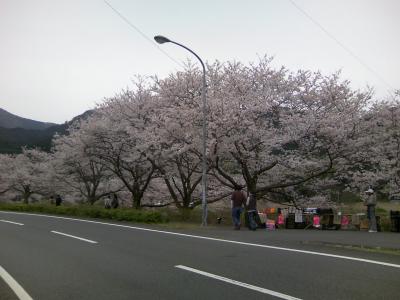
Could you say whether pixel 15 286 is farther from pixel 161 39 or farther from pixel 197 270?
pixel 161 39

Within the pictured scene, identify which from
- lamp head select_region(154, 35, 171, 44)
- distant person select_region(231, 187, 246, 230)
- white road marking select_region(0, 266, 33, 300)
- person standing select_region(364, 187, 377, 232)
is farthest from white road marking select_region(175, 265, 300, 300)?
lamp head select_region(154, 35, 171, 44)

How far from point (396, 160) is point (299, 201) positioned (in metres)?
5.89

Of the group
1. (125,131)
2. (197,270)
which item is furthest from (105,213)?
(197,270)

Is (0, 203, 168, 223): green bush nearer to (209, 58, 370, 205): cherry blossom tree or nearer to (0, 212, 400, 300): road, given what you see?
(209, 58, 370, 205): cherry blossom tree

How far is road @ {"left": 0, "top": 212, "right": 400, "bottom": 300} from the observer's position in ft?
17.9

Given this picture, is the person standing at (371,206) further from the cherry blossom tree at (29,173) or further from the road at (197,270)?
the cherry blossom tree at (29,173)

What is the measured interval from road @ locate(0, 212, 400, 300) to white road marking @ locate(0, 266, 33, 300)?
0.08 m

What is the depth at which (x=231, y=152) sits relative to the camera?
66.0 ft

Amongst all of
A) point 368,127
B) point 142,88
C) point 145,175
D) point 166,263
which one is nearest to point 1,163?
point 145,175

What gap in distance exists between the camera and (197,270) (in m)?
6.86

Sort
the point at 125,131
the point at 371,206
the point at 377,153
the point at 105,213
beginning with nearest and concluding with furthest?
the point at 371,206
the point at 105,213
the point at 377,153
the point at 125,131

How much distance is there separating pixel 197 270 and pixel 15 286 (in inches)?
115

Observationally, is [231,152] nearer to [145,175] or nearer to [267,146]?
[267,146]

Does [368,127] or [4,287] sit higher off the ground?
[368,127]
